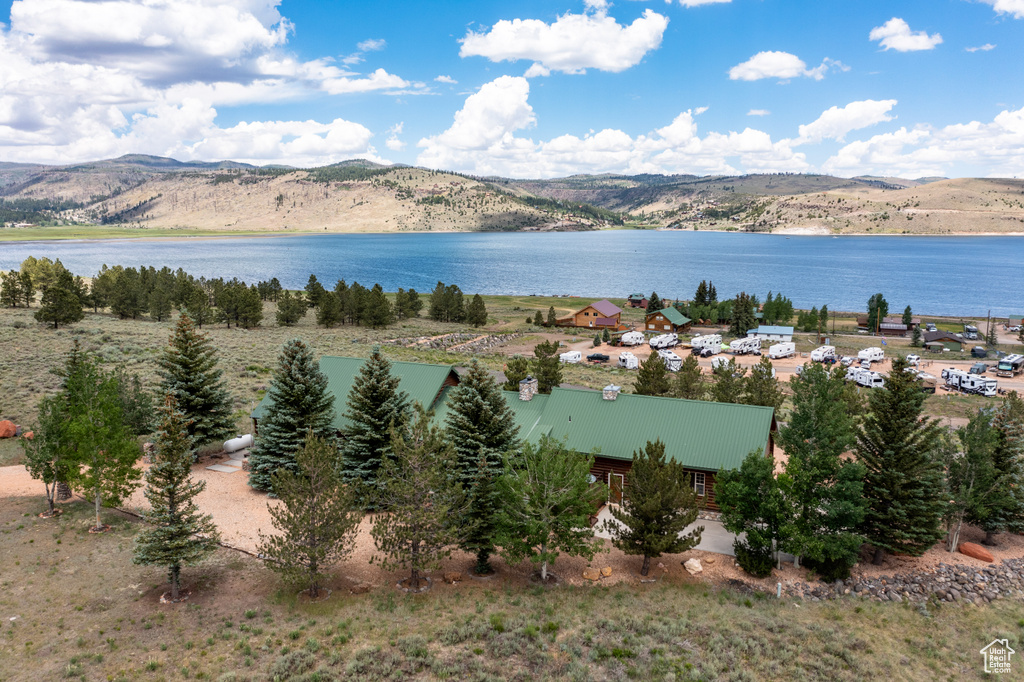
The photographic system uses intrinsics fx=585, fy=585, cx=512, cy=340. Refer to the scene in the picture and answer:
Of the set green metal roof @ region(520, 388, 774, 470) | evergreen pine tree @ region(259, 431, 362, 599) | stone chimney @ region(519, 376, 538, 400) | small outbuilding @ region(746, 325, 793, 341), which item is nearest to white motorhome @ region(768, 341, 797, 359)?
small outbuilding @ region(746, 325, 793, 341)

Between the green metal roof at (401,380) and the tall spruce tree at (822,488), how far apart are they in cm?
1638

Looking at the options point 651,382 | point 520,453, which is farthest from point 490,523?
point 651,382

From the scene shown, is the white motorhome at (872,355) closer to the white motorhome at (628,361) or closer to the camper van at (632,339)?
the camper van at (632,339)

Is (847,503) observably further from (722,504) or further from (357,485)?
(357,485)

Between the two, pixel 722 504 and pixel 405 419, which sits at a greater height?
pixel 405 419

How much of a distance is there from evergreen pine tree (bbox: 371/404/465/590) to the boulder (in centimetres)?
2085

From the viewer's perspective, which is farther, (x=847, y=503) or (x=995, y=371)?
(x=995, y=371)

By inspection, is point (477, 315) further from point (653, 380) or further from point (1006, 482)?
point (1006, 482)

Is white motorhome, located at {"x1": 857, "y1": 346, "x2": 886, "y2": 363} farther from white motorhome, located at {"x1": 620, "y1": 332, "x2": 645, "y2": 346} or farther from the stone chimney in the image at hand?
the stone chimney

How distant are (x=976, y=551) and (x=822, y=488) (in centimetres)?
A: 835

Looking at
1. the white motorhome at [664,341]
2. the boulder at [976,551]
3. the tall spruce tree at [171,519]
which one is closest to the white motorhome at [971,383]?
the white motorhome at [664,341]

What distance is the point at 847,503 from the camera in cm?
2083

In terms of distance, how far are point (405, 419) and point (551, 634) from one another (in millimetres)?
10882

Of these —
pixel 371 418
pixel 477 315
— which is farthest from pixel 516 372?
pixel 477 315
